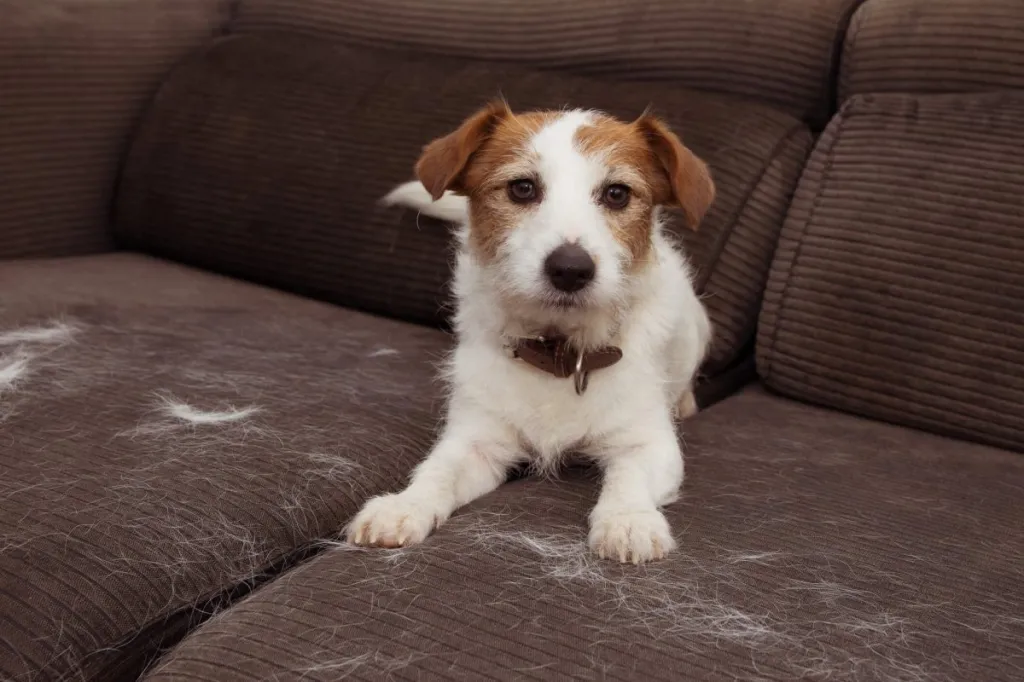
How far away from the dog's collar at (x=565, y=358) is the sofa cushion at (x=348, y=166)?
1.43ft

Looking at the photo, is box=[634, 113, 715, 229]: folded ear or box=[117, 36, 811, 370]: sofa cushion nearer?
box=[634, 113, 715, 229]: folded ear

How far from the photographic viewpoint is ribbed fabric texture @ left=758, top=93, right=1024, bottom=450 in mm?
1488

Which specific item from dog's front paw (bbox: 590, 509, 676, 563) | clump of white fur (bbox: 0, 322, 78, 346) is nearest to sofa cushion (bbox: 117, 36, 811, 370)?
clump of white fur (bbox: 0, 322, 78, 346)

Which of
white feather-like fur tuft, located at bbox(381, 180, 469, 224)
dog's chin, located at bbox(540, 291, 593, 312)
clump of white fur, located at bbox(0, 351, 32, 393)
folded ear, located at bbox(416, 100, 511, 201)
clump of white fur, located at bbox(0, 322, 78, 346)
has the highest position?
folded ear, located at bbox(416, 100, 511, 201)

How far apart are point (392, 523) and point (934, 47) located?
4.07 ft

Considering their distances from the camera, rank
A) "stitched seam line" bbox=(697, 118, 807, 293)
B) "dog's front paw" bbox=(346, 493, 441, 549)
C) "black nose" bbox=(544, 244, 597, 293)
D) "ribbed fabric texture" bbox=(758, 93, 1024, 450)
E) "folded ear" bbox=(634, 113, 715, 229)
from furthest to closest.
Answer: "stitched seam line" bbox=(697, 118, 807, 293), "ribbed fabric texture" bbox=(758, 93, 1024, 450), "folded ear" bbox=(634, 113, 715, 229), "black nose" bbox=(544, 244, 597, 293), "dog's front paw" bbox=(346, 493, 441, 549)

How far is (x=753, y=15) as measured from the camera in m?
1.88

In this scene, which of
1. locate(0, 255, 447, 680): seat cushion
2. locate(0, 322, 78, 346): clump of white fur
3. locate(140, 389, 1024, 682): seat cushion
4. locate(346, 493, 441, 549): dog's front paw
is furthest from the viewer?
locate(0, 322, 78, 346): clump of white fur

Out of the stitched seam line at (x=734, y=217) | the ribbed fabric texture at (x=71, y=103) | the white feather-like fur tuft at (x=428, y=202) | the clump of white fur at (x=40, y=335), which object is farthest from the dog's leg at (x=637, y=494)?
the ribbed fabric texture at (x=71, y=103)

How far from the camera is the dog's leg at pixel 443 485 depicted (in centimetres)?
110

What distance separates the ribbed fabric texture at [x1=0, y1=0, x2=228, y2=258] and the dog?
3.99ft

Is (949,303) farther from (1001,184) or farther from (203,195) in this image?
(203,195)

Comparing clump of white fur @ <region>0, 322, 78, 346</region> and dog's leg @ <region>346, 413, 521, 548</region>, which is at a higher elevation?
clump of white fur @ <region>0, 322, 78, 346</region>

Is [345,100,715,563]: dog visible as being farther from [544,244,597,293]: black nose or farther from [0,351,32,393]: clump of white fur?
[0,351,32,393]: clump of white fur
